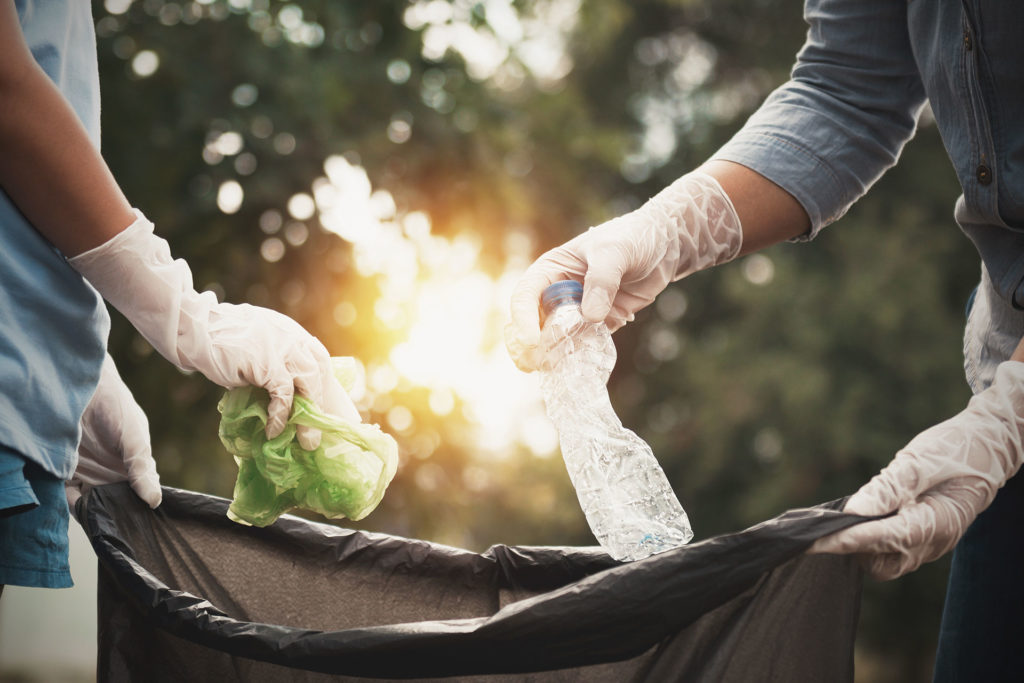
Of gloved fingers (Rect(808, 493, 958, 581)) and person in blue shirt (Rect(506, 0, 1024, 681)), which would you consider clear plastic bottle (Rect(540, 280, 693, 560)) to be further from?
gloved fingers (Rect(808, 493, 958, 581))

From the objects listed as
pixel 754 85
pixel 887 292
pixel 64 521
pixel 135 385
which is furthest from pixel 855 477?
pixel 64 521

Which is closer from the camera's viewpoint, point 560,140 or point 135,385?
point 135,385

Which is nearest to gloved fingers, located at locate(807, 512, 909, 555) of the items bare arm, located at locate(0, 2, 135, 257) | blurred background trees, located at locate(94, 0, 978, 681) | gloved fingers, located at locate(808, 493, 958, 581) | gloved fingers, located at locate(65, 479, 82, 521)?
gloved fingers, located at locate(808, 493, 958, 581)

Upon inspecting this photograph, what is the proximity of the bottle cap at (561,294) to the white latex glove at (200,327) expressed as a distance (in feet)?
1.41

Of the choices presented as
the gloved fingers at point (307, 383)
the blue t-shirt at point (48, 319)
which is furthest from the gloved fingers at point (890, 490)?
the blue t-shirt at point (48, 319)

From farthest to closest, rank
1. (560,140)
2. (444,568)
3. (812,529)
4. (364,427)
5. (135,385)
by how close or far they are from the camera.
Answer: (560,140) < (135,385) < (444,568) < (364,427) < (812,529)

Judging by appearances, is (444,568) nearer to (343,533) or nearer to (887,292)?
(343,533)

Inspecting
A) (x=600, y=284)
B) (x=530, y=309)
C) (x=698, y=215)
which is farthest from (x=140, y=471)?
(x=698, y=215)

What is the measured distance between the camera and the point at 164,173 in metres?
4.16

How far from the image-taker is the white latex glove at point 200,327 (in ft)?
4.53

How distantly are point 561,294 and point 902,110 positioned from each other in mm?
827

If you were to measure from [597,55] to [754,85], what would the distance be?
270cm

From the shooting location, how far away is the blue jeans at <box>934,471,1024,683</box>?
158 centimetres

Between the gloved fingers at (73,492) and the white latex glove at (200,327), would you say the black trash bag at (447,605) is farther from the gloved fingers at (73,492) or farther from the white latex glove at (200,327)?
the white latex glove at (200,327)
